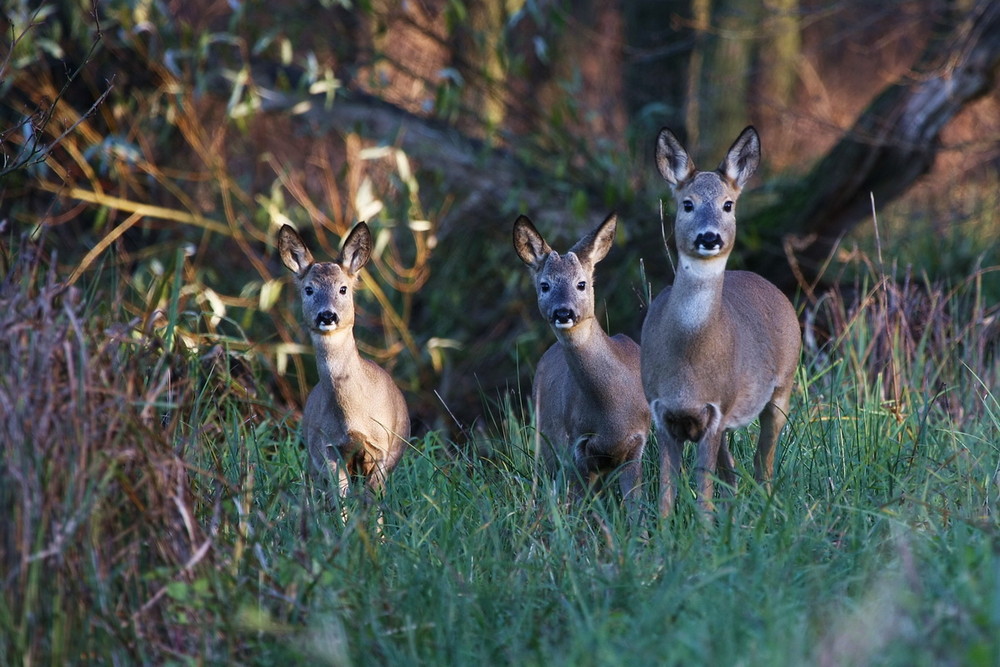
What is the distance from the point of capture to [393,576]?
13.1 feet

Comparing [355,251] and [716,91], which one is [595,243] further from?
[716,91]

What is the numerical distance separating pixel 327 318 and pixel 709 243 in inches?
74.3

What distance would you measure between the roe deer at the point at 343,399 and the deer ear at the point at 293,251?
0.04m

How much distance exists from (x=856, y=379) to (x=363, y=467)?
7.40 feet

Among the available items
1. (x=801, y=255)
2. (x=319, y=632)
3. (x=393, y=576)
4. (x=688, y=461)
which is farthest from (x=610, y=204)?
(x=319, y=632)

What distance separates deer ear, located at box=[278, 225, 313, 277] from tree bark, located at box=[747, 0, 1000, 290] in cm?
310

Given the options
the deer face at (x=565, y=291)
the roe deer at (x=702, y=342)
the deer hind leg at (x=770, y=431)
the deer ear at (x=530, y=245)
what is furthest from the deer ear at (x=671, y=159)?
the deer hind leg at (x=770, y=431)

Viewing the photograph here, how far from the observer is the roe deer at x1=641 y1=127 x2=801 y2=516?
4594 millimetres

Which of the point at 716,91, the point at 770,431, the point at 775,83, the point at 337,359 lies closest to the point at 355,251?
the point at 337,359

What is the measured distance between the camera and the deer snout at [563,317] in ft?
16.5

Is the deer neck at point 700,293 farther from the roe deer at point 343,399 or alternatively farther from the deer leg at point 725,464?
the roe deer at point 343,399

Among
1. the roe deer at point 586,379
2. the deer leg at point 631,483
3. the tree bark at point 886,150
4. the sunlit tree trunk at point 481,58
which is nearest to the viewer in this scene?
the deer leg at point 631,483

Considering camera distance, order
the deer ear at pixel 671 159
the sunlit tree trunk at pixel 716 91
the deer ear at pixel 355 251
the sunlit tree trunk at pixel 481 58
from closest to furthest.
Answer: the deer ear at pixel 671 159 < the deer ear at pixel 355 251 < the sunlit tree trunk at pixel 481 58 < the sunlit tree trunk at pixel 716 91

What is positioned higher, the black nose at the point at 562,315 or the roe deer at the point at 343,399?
the black nose at the point at 562,315
